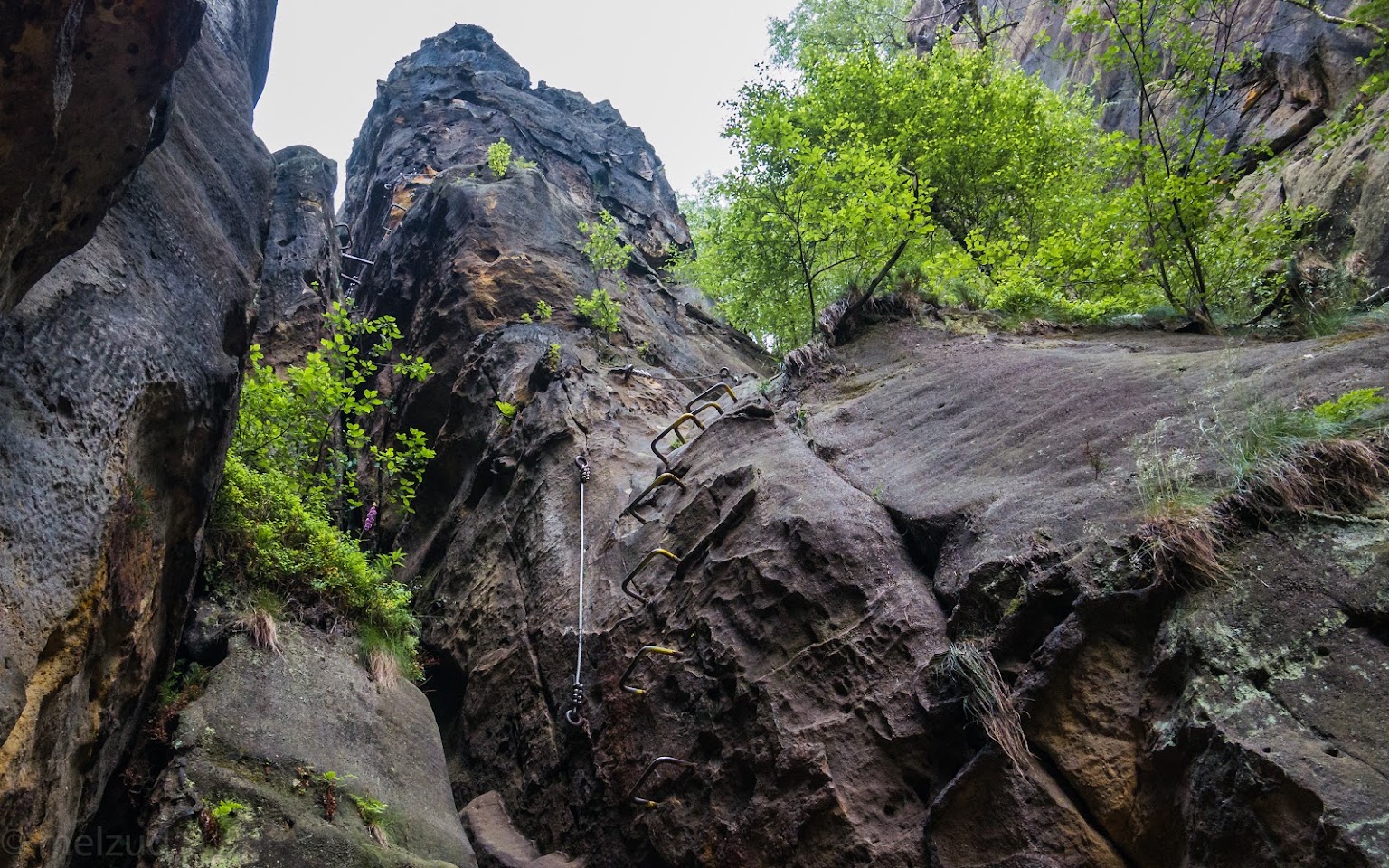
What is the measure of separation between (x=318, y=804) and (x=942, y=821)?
14.6ft

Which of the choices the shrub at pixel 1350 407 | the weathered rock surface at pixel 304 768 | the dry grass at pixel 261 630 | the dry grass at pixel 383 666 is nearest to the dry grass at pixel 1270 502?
the shrub at pixel 1350 407

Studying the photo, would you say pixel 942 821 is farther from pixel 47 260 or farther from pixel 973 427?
pixel 47 260

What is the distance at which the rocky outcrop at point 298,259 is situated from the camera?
14.9 m

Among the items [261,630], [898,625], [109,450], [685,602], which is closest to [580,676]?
[685,602]

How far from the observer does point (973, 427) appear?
7750mm

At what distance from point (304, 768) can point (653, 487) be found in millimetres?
4337

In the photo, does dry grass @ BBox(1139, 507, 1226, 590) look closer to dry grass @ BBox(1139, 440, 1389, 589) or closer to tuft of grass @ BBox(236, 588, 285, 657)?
dry grass @ BBox(1139, 440, 1389, 589)

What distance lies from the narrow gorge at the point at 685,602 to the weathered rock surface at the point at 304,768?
3 centimetres

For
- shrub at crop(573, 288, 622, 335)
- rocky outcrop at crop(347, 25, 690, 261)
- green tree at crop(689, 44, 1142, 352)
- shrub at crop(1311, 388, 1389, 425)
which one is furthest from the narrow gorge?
rocky outcrop at crop(347, 25, 690, 261)

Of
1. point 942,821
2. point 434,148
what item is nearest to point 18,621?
point 942,821

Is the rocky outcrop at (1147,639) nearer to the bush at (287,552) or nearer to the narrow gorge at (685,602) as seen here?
the narrow gorge at (685,602)

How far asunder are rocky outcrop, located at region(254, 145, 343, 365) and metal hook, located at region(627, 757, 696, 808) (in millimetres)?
10784

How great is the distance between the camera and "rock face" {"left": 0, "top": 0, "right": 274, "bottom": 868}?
13.7 feet

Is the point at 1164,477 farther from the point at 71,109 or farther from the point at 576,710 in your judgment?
the point at 71,109
